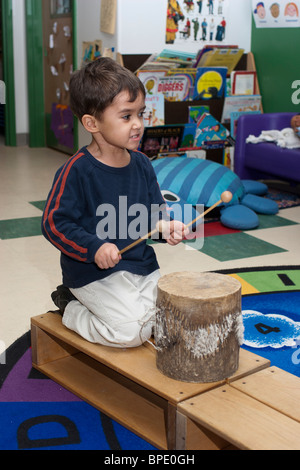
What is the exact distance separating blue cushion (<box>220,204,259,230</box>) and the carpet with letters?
825 millimetres

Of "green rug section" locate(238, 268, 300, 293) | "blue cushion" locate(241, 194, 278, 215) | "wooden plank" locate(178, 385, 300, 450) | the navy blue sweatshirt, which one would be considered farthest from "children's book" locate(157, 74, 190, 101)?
"wooden plank" locate(178, 385, 300, 450)

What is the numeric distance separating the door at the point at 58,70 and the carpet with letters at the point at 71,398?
9.61ft

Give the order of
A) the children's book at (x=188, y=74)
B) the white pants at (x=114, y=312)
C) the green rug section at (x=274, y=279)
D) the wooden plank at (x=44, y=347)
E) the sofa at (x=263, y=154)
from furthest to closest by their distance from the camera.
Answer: the children's book at (x=188, y=74), the sofa at (x=263, y=154), the green rug section at (x=274, y=279), the wooden plank at (x=44, y=347), the white pants at (x=114, y=312)

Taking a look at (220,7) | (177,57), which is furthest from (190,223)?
(220,7)

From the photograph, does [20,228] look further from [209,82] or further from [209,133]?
[209,82]

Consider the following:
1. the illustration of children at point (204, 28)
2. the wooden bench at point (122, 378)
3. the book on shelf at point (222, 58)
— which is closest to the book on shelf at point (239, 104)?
the book on shelf at point (222, 58)

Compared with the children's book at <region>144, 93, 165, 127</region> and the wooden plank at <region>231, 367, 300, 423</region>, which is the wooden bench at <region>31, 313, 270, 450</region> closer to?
the wooden plank at <region>231, 367, 300, 423</region>

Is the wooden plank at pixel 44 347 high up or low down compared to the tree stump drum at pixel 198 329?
down

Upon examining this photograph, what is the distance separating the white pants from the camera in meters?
1.39

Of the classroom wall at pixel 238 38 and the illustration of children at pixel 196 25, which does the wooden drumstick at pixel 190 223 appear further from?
the illustration of children at pixel 196 25

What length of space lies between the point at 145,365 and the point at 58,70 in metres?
3.76

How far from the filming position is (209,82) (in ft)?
12.5

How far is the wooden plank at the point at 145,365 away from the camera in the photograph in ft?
3.94
